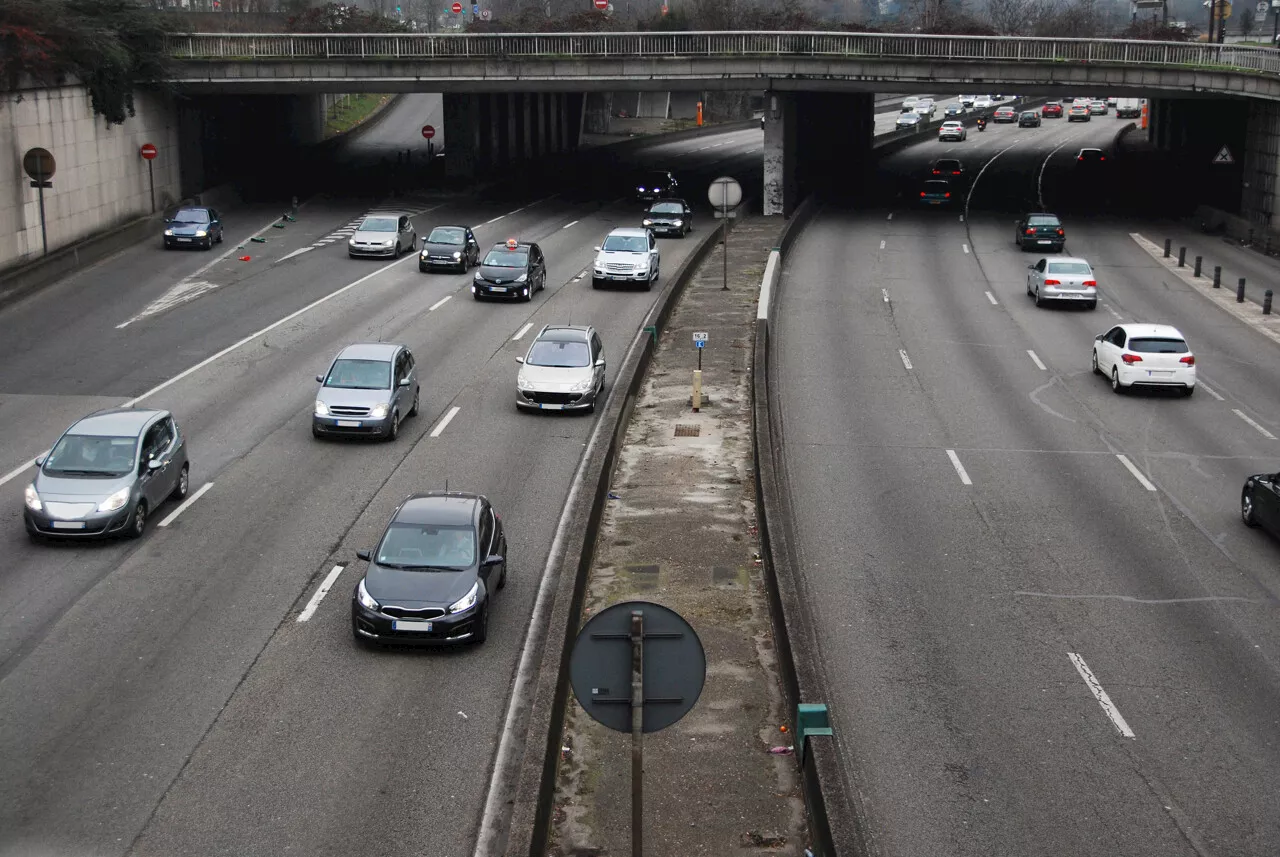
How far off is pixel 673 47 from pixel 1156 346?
2944 centimetres

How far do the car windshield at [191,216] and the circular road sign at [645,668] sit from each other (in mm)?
43301

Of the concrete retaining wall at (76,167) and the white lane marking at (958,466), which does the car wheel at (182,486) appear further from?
the concrete retaining wall at (76,167)

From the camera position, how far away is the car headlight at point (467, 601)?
55.3ft

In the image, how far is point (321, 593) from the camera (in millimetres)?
18656

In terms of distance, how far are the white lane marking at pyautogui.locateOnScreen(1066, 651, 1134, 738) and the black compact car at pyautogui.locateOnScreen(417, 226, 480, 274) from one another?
102ft

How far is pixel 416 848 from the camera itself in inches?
492

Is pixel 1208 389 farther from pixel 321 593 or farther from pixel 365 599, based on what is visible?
pixel 365 599

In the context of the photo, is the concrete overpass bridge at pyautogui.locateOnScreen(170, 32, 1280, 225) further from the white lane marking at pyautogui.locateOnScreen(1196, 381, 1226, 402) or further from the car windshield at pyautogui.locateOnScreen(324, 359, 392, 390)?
the car windshield at pyautogui.locateOnScreen(324, 359, 392, 390)

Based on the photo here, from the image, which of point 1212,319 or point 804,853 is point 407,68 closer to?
point 1212,319

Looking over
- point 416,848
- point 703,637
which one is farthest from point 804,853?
point 703,637

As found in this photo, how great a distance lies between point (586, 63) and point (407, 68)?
22.7 ft

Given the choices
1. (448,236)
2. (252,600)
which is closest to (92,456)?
(252,600)

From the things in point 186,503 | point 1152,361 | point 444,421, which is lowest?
point 186,503

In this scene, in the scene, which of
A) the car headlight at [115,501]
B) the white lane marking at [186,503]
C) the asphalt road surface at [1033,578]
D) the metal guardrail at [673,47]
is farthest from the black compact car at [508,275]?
the car headlight at [115,501]
